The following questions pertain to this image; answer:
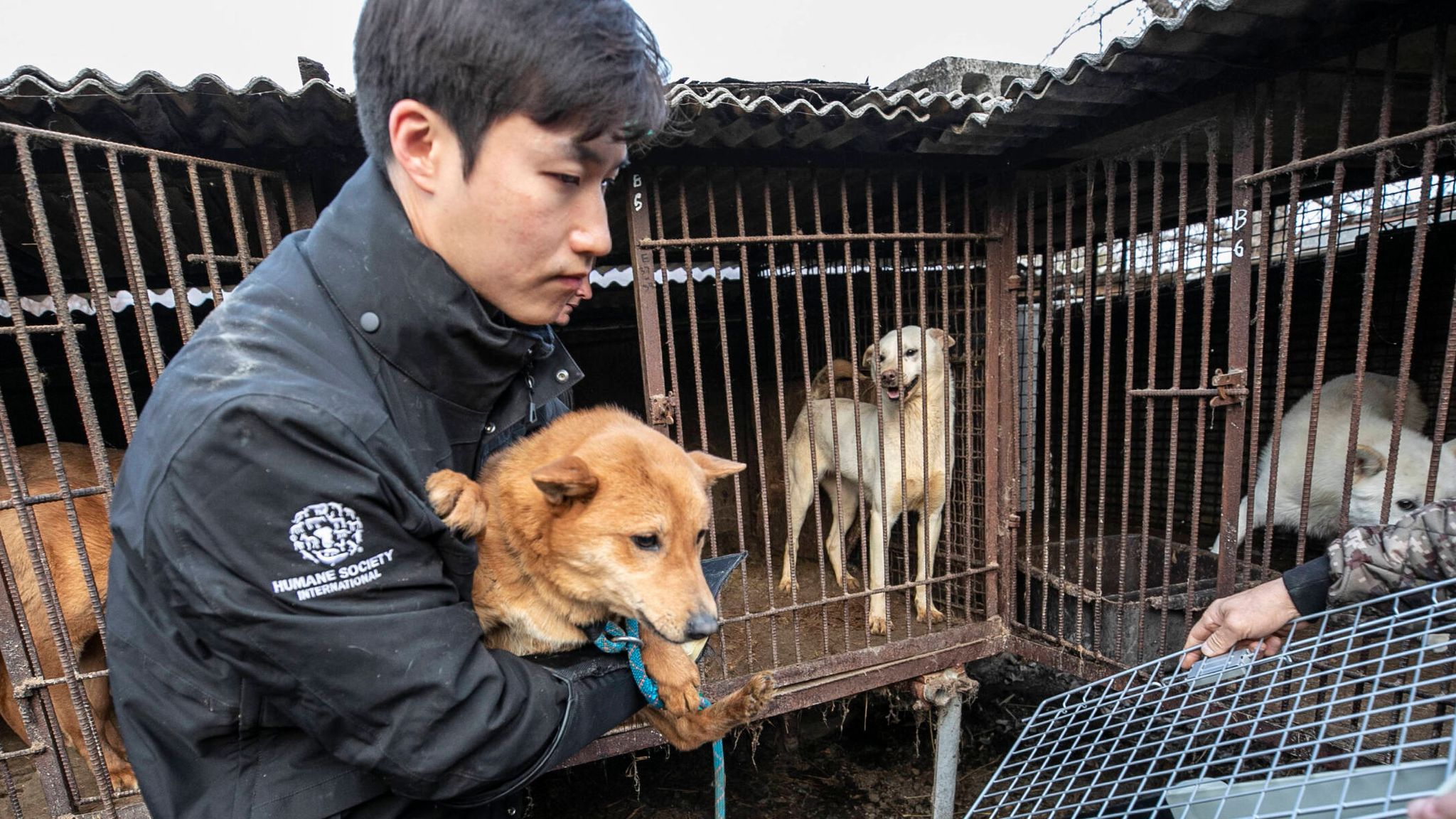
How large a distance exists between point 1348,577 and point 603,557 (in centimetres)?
228

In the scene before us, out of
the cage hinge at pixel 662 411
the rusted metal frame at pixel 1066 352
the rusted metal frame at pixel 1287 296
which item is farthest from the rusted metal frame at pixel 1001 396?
the cage hinge at pixel 662 411

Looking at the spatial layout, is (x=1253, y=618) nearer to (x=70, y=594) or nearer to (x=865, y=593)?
(x=865, y=593)

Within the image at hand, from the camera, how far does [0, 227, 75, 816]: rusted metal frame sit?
2.91 meters

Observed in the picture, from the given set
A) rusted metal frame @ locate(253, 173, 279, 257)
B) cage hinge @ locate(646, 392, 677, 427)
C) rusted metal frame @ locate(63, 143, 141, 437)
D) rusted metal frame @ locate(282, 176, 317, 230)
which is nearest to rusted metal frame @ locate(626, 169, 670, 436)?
cage hinge @ locate(646, 392, 677, 427)

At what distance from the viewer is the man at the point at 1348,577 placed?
2.03 m

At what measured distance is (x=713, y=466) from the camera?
2350 millimetres

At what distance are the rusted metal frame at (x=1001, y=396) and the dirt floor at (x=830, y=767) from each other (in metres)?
1.40

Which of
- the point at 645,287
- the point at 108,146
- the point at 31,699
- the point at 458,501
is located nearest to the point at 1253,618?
the point at 458,501

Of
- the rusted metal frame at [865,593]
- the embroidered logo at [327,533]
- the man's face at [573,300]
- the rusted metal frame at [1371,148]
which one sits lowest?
the rusted metal frame at [865,593]

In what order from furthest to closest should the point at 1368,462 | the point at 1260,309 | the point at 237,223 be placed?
the point at 1368,462 < the point at 1260,309 < the point at 237,223

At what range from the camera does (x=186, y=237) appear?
4.93 metres

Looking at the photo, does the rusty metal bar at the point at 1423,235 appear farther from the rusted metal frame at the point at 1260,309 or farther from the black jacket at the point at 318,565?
the black jacket at the point at 318,565

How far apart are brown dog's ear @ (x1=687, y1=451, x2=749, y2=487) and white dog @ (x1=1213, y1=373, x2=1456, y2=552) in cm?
462

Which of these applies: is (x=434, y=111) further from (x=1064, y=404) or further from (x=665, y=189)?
(x=1064, y=404)
